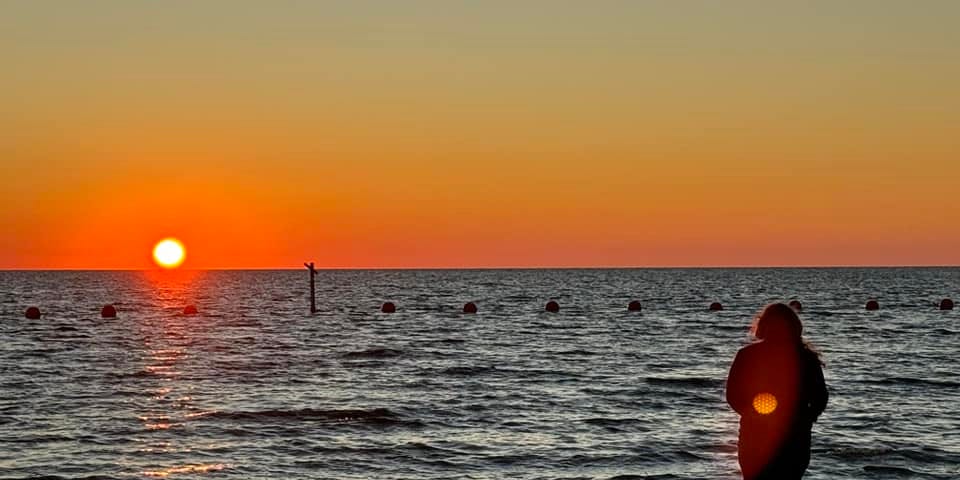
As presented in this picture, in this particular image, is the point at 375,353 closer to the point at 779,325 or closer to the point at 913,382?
the point at 913,382

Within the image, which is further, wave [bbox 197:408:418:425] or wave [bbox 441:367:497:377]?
wave [bbox 441:367:497:377]

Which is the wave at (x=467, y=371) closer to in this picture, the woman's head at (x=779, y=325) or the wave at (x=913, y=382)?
the wave at (x=913, y=382)

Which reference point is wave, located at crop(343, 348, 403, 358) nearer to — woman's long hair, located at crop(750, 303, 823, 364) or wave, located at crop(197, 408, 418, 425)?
wave, located at crop(197, 408, 418, 425)

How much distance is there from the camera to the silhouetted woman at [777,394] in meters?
10.6

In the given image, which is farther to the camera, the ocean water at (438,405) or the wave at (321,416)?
the wave at (321,416)

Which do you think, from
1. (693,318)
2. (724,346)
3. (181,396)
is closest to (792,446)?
(181,396)

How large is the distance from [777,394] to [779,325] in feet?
2.00

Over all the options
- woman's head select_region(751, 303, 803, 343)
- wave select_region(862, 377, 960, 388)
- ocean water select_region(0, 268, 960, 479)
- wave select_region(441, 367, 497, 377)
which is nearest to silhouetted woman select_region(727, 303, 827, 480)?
woman's head select_region(751, 303, 803, 343)

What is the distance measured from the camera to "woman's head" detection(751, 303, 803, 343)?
415 inches

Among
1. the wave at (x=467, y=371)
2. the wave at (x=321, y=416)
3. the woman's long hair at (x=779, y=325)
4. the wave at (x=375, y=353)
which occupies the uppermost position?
the woman's long hair at (x=779, y=325)

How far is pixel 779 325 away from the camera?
1053 cm

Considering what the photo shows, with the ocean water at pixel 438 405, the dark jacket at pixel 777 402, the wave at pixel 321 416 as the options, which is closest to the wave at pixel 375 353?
the ocean water at pixel 438 405

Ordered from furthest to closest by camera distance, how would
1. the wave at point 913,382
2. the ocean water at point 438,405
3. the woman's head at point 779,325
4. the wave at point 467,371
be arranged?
1. the wave at point 467,371
2. the wave at point 913,382
3. the ocean water at point 438,405
4. the woman's head at point 779,325

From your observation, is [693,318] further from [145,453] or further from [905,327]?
[145,453]
